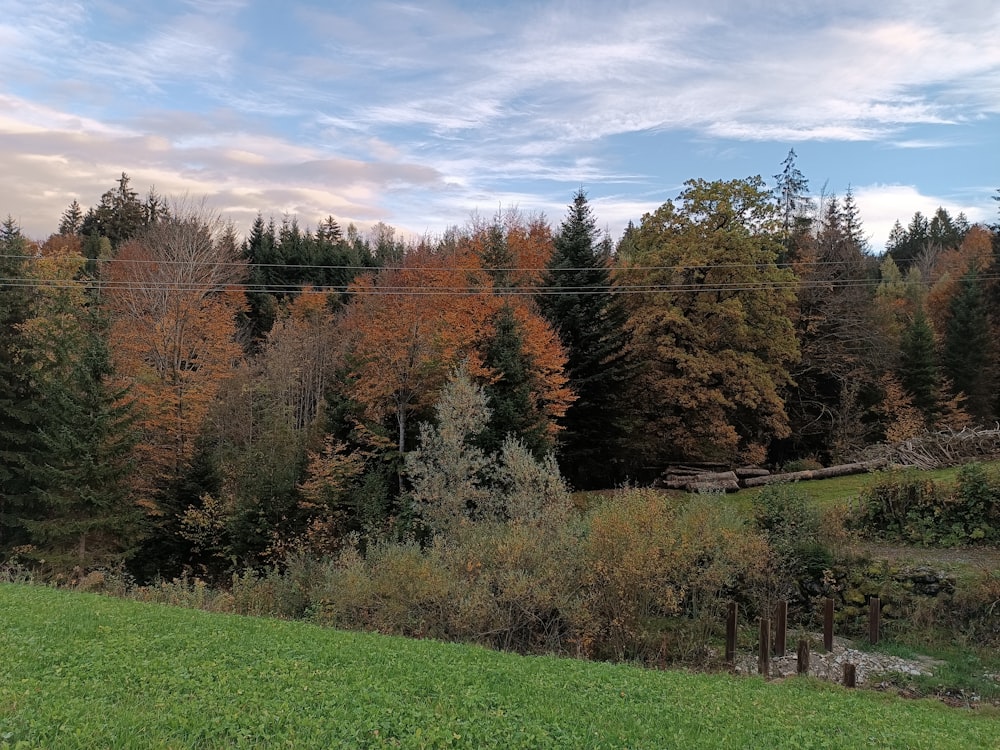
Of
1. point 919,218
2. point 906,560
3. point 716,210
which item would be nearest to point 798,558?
point 906,560

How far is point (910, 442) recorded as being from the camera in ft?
88.9

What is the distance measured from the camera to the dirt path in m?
18.5

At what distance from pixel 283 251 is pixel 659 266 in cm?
4205

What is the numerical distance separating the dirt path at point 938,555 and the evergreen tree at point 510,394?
12.7 metres

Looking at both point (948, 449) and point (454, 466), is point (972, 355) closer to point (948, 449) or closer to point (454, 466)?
point (948, 449)

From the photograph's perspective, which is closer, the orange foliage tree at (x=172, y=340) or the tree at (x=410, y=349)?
the tree at (x=410, y=349)

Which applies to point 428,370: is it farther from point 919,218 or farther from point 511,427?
point 919,218

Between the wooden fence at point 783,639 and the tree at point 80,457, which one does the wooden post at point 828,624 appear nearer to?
the wooden fence at point 783,639

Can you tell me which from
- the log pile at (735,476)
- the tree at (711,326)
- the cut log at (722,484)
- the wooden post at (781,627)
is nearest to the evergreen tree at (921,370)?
the tree at (711,326)

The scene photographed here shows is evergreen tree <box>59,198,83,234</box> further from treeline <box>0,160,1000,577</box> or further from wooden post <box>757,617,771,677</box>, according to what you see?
wooden post <box>757,617,771,677</box>

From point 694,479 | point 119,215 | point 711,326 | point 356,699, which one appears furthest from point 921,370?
point 119,215

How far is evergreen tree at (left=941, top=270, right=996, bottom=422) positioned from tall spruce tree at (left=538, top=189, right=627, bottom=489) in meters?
26.9

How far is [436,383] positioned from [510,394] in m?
3.77

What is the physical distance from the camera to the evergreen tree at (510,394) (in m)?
26.8
